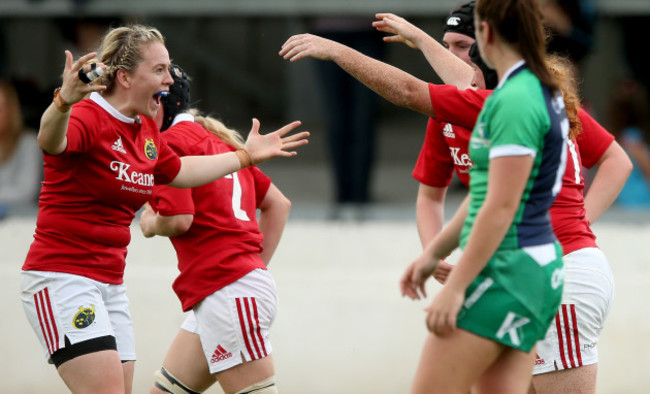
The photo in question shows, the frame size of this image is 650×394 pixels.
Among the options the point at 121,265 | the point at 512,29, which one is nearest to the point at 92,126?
the point at 121,265

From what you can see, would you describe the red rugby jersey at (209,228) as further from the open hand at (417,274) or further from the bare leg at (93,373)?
the open hand at (417,274)

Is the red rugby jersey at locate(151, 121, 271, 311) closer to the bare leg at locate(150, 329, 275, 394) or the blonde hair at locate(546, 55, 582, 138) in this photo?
the bare leg at locate(150, 329, 275, 394)

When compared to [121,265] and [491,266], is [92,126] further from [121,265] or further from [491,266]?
[491,266]

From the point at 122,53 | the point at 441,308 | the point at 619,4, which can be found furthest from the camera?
the point at 619,4

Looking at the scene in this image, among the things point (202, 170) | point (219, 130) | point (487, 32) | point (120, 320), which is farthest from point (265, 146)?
point (487, 32)

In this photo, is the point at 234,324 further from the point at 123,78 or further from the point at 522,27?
the point at 522,27

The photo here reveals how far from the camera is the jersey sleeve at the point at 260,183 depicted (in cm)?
389

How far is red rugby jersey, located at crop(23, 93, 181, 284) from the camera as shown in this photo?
318 centimetres

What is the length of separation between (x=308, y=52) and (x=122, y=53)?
0.74m

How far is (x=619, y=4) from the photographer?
653 centimetres

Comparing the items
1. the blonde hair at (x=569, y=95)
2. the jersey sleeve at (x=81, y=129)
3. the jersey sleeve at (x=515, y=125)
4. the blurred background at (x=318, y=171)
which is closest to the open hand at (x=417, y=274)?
the jersey sleeve at (x=515, y=125)

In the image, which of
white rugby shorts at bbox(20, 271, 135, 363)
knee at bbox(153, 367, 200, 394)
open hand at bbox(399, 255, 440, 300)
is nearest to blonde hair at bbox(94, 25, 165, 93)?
white rugby shorts at bbox(20, 271, 135, 363)

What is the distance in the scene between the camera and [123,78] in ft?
10.8

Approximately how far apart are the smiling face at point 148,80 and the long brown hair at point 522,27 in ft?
4.17
